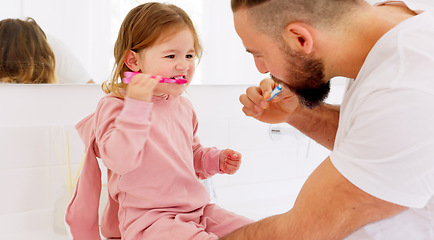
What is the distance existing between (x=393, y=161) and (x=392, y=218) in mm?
171

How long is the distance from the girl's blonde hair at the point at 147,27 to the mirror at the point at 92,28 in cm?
28

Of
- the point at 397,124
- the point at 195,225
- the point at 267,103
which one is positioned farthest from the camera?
the point at 267,103

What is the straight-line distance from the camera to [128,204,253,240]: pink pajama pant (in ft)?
2.99

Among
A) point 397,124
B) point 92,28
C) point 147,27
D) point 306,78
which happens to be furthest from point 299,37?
point 92,28

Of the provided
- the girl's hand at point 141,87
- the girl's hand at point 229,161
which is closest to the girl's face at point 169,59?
the girl's hand at point 141,87

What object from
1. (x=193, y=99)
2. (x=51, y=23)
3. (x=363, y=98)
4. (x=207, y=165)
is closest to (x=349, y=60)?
(x=363, y=98)

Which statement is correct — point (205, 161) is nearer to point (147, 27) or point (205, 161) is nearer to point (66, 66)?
point (147, 27)

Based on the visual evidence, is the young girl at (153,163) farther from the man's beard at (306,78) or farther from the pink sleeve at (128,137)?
the man's beard at (306,78)

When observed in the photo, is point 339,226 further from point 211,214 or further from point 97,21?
point 97,21

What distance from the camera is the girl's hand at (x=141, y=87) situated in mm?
861

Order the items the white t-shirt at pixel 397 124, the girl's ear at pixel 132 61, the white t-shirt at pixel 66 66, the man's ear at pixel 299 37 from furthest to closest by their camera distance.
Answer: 1. the white t-shirt at pixel 66 66
2. the girl's ear at pixel 132 61
3. the man's ear at pixel 299 37
4. the white t-shirt at pixel 397 124

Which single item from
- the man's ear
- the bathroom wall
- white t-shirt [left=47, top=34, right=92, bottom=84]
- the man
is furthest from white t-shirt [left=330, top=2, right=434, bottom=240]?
white t-shirt [left=47, top=34, right=92, bottom=84]

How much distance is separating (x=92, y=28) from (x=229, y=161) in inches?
22.8

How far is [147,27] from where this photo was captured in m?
0.99
